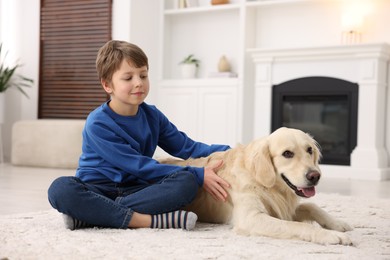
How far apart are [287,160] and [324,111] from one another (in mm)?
3438

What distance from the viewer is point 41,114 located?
6.18 meters

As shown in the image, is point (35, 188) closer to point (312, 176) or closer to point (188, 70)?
point (312, 176)

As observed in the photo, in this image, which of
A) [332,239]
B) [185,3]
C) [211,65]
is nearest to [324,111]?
[211,65]

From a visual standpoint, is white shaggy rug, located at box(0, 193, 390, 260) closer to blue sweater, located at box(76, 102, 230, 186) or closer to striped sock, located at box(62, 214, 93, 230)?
striped sock, located at box(62, 214, 93, 230)

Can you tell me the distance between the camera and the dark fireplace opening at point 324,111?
494 centimetres

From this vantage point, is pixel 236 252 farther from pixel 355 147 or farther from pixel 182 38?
pixel 182 38

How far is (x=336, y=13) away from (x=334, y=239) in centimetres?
400

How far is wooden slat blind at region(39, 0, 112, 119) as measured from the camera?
591 cm

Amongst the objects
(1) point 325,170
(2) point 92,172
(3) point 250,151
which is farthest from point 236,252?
(1) point 325,170

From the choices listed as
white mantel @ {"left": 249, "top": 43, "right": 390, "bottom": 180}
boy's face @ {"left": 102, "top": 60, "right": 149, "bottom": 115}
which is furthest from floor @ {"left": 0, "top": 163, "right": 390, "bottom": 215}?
boy's face @ {"left": 102, "top": 60, "right": 149, "bottom": 115}

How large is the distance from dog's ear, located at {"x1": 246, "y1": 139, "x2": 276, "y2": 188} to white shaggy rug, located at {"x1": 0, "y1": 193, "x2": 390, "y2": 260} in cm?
20

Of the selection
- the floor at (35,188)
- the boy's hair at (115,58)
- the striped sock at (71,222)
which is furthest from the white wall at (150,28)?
the striped sock at (71,222)

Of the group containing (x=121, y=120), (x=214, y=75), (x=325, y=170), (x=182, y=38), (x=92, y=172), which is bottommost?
(x=325, y=170)

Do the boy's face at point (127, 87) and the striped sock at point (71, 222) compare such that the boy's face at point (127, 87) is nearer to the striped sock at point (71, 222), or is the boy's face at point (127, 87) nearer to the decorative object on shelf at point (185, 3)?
the striped sock at point (71, 222)
